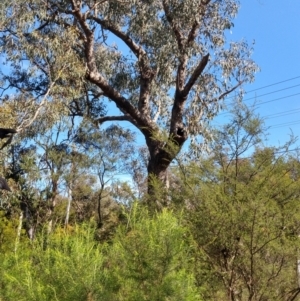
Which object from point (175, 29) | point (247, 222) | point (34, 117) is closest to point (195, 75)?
point (175, 29)

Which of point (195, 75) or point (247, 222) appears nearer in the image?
point (247, 222)

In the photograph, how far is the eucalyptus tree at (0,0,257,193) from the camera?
28.2 ft

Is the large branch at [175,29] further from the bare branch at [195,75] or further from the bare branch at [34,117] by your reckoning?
the bare branch at [34,117]

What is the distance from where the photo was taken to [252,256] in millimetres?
3945

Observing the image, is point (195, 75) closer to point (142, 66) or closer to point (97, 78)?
point (142, 66)

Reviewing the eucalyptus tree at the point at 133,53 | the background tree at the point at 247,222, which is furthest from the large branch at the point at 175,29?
the background tree at the point at 247,222

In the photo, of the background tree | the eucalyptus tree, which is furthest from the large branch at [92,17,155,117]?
the background tree

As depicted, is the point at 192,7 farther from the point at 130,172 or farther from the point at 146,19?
the point at 130,172

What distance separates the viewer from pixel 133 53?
1013 cm

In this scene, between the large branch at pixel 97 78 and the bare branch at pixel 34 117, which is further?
the large branch at pixel 97 78

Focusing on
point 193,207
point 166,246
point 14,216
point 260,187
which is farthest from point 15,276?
point 14,216

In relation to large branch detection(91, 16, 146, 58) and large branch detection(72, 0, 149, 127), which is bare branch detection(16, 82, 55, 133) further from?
large branch detection(91, 16, 146, 58)

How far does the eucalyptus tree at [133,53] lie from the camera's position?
8586mm

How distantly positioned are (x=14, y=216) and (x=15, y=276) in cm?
606
